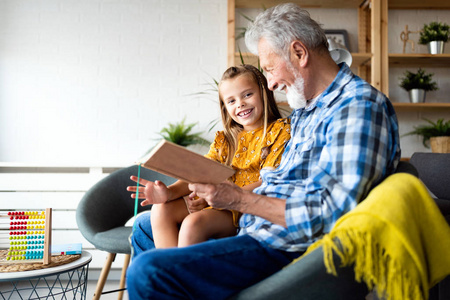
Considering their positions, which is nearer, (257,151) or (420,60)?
(257,151)

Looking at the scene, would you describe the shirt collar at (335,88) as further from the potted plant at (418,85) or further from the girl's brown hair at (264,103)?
the potted plant at (418,85)

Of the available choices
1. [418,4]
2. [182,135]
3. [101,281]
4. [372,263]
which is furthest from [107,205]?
[418,4]

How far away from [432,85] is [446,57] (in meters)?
0.25

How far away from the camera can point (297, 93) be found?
151cm

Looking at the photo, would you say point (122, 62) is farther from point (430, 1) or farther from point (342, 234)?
point (342, 234)

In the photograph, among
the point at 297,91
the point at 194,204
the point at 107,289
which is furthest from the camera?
the point at 107,289

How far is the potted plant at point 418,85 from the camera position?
11.6 ft

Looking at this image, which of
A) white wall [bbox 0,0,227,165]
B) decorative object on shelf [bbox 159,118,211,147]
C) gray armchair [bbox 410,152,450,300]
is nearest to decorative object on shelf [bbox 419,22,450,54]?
gray armchair [bbox 410,152,450,300]

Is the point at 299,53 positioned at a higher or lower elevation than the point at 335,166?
higher

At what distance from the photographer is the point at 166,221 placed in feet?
5.14

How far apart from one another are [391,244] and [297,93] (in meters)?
0.70

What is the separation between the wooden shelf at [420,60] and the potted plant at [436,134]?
516 mm

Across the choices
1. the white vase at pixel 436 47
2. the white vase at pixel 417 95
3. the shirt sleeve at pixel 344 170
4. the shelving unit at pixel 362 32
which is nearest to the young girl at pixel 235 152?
the shirt sleeve at pixel 344 170

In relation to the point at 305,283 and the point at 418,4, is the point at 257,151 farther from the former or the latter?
the point at 418,4
